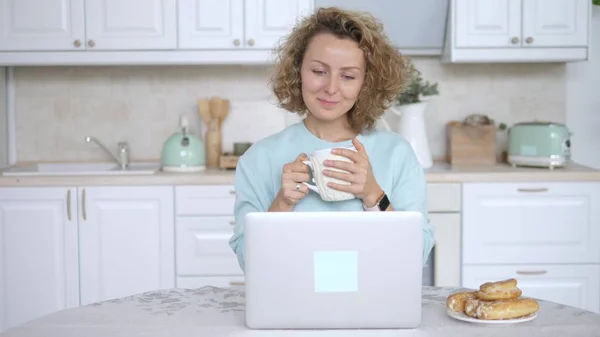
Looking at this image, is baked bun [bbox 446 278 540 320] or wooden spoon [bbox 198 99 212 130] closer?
baked bun [bbox 446 278 540 320]

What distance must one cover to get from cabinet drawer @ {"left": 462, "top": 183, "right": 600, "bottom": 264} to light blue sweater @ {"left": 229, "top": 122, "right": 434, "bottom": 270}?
1662mm

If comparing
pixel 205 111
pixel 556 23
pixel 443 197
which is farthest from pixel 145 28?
pixel 556 23

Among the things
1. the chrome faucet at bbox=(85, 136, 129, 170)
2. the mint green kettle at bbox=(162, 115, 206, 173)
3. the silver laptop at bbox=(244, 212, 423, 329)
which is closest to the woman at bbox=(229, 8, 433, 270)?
the silver laptop at bbox=(244, 212, 423, 329)

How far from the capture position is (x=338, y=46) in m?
2.01

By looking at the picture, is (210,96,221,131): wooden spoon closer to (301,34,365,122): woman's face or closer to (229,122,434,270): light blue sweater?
(229,122,434,270): light blue sweater

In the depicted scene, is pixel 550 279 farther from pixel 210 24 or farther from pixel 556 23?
pixel 210 24

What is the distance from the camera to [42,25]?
3.88m

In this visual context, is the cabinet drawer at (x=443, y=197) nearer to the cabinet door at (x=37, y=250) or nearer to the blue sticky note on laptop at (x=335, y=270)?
the cabinet door at (x=37, y=250)

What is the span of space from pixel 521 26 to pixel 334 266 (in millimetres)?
2614

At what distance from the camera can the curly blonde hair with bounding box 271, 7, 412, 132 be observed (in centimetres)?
202

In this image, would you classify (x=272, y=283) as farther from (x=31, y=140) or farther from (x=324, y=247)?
(x=31, y=140)

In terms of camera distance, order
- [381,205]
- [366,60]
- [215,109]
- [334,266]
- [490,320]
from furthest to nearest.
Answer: [215,109]
[366,60]
[381,205]
[490,320]
[334,266]

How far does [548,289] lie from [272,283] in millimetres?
2431

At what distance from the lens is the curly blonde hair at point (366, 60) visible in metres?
2.02
